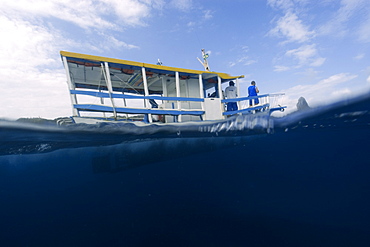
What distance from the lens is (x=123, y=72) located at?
904 centimetres

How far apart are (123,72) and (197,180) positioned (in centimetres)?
1313

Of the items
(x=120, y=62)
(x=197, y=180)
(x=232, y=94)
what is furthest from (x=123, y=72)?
(x=197, y=180)

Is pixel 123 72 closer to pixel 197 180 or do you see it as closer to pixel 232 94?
pixel 232 94

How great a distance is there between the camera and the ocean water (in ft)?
28.8

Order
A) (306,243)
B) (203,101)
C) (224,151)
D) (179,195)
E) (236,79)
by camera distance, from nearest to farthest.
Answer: (203,101), (236,79), (306,243), (224,151), (179,195)

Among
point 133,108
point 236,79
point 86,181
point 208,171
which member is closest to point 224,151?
point 208,171

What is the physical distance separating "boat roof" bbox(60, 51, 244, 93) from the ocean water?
2.99 m

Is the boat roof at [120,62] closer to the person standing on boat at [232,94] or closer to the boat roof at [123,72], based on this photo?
the boat roof at [123,72]

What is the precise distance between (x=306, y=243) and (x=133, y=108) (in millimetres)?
15207

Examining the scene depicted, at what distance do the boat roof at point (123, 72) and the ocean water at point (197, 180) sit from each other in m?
2.99

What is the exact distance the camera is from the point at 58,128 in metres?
6.57

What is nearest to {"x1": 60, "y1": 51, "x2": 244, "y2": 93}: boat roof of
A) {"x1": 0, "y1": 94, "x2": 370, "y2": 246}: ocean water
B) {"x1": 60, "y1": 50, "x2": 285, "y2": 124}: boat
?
{"x1": 60, "y1": 50, "x2": 285, "y2": 124}: boat

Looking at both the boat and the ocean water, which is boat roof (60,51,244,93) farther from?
the ocean water

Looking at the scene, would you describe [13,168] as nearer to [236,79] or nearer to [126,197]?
[126,197]
